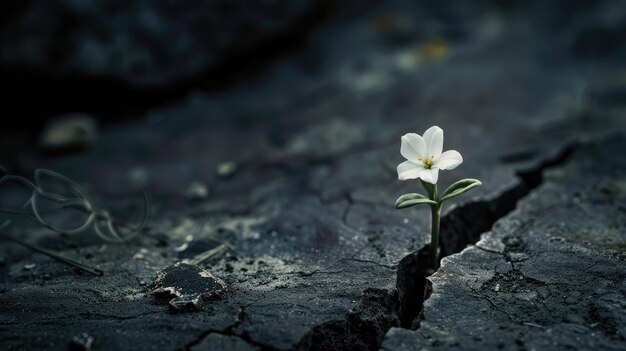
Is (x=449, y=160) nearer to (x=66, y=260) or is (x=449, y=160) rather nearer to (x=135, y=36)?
(x=66, y=260)

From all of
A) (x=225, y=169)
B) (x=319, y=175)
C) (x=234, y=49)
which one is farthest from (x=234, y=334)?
(x=234, y=49)

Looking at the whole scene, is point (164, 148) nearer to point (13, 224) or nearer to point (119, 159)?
point (119, 159)

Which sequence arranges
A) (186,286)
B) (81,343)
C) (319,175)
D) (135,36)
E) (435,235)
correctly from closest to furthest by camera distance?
(81,343), (186,286), (435,235), (319,175), (135,36)

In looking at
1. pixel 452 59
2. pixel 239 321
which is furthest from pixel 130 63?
pixel 239 321

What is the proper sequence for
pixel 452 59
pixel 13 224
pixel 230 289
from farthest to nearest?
pixel 452 59, pixel 13 224, pixel 230 289

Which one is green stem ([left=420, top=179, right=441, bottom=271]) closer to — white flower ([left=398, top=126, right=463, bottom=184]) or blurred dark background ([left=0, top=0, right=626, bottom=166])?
white flower ([left=398, top=126, right=463, bottom=184])

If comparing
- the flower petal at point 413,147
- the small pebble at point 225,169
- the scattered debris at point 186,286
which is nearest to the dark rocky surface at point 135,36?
the small pebble at point 225,169
